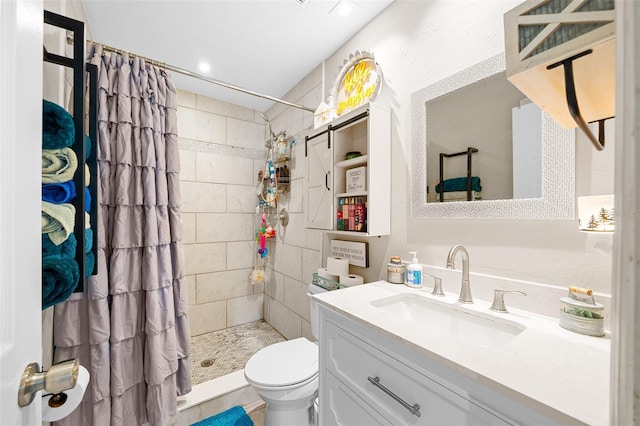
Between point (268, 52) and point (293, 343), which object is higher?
point (268, 52)

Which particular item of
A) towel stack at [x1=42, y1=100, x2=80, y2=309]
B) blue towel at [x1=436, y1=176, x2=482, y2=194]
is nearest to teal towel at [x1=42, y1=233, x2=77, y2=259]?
towel stack at [x1=42, y1=100, x2=80, y2=309]

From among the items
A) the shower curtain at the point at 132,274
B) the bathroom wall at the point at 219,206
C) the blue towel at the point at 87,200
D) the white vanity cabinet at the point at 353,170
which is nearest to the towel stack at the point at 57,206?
the blue towel at the point at 87,200

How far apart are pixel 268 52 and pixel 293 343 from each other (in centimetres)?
204

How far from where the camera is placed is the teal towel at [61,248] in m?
0.64

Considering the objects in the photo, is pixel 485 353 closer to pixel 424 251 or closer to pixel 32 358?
pixel 424 251

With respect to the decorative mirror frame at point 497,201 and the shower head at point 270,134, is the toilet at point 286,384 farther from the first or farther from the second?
the shower head at point 270,134

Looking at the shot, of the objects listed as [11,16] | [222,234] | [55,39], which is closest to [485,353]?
[11,16]

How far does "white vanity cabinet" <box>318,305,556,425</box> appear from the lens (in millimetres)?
571

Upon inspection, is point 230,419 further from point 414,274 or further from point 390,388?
point 414,274

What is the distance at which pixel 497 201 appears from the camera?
38.6 inches

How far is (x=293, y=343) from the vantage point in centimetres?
162

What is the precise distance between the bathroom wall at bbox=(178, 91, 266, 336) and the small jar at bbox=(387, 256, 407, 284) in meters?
1.86

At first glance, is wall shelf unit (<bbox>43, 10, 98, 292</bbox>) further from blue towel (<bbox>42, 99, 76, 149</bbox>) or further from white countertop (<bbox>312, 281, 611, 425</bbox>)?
white countertop (<bbox>312, 281, 611, 425</bbox>)

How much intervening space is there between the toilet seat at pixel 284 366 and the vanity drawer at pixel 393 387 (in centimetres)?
41
